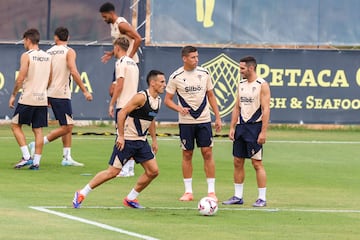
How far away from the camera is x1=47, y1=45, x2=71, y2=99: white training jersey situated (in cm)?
1966

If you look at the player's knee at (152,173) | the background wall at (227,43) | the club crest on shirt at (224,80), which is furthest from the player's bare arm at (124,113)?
the club crest on shirt at (224,80)

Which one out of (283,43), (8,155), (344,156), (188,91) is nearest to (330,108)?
(283,43)

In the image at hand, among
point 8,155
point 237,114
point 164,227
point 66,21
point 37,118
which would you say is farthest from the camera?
point 66,21

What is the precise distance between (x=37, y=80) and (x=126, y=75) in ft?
7.23

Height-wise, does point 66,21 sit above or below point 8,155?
above

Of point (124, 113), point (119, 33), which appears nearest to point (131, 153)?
point (124, 113)

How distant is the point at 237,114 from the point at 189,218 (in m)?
2.37

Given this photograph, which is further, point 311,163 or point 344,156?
point 344,156

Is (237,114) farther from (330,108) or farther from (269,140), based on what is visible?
(330,108)

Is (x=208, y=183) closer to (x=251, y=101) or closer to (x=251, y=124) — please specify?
(x=251, y=124)

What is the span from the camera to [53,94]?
19750mm

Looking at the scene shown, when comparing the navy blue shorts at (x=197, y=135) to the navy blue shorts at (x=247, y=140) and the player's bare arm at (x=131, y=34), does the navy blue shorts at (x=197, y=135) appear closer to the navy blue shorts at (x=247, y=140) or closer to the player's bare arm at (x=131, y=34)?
the navy blue shorts at (x=247, y=140)

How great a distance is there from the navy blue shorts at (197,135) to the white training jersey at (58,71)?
4.36 m

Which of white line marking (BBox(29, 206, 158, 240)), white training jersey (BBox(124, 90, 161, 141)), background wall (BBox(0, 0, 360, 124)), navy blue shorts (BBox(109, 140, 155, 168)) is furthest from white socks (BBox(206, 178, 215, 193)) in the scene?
background wall (BBox(0, 0, 360, 124))
